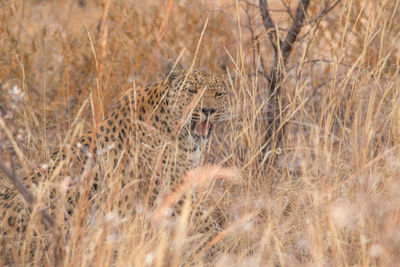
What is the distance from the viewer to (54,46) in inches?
248

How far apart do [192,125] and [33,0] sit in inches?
149

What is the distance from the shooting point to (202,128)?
4.24 m

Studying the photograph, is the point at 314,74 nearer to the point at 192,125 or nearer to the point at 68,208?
the point at 192,125

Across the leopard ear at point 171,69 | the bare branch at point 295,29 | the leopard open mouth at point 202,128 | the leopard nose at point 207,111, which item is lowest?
the leopard open mouth at point 202,128

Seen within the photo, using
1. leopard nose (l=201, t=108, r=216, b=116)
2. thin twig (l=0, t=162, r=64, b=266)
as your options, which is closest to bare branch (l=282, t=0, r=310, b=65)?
leopard nose (l=201, t=108, r=216, b=116)

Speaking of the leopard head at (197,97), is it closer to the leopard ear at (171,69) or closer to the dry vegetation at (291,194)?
the leopard ear at (171,69)

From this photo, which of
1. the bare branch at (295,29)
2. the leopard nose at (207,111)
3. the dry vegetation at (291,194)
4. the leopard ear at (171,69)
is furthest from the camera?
the bare branch at (295,29)

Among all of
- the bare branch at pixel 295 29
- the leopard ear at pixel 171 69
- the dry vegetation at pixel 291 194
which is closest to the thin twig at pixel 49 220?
the dry vegetation at pixel 291 194

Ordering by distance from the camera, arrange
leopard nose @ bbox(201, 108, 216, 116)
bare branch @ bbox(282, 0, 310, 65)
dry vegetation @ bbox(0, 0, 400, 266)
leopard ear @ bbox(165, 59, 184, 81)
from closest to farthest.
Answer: dry vegetation @ bbox(0, 0, 400, 266)
leopard ear @ bbox(165, 59, 184, 81)
leopard nose @ bbox(201, 108, 216, 116)
bare branch @ bbox(282, 0, 310, 65)

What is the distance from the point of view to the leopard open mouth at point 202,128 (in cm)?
420

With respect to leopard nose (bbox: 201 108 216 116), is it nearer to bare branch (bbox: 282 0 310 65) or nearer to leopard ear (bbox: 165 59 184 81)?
leopard ear (bbox: 165 59 184 81)

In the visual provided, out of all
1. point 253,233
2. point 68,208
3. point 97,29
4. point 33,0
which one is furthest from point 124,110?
point 33,0

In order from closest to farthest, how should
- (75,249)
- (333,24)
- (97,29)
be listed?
(75,249) → (333,24) → (97,29)

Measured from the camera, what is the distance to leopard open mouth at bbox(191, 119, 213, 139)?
13.8 ft
